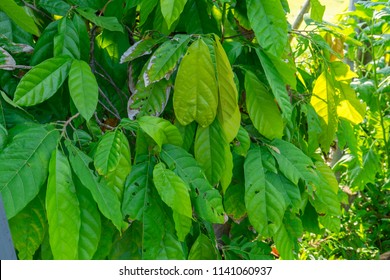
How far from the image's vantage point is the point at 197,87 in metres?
1.04

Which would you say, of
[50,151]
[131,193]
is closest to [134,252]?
[131,193]

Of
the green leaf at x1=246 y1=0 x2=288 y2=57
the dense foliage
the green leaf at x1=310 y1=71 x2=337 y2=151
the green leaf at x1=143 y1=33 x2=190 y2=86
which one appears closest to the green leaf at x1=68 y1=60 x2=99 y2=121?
the dense foliage

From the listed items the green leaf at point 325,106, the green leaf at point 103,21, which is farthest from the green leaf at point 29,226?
the green leaf at point 325,106

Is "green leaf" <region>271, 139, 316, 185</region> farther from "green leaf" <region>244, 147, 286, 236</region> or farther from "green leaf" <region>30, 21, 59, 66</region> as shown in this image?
"green leaf" <region>30, 21, 59, 66</region>

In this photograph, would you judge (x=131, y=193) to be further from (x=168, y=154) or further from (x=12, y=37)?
(x=12, y=37)

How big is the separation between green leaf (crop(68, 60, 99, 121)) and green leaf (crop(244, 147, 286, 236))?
35cm

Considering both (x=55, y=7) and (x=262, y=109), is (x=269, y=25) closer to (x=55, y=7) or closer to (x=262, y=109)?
(x=262, y=109)

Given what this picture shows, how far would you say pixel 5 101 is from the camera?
3.47ft

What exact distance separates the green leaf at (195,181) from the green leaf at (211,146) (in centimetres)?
5

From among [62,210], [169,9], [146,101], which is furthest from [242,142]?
[62,210]

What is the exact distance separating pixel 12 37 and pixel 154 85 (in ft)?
0.96

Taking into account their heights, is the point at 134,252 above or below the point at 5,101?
below

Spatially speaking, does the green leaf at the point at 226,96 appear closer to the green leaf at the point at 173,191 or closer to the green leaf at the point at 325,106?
the green leaf at the point at 173,191

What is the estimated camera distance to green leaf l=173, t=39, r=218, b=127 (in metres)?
1.03
